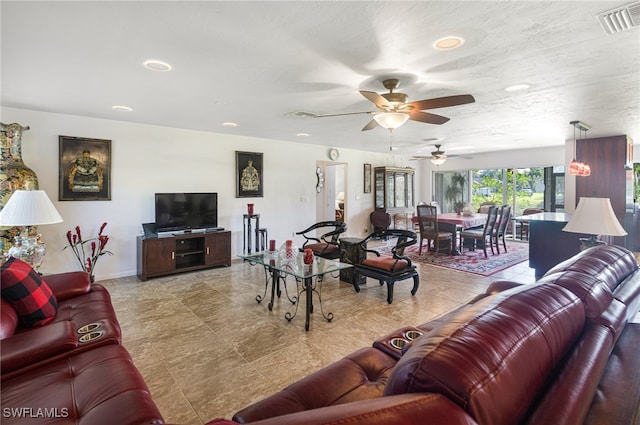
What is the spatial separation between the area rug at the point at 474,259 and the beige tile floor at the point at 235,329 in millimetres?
458

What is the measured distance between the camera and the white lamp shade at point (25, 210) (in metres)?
2.64

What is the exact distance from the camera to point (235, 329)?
3.01m

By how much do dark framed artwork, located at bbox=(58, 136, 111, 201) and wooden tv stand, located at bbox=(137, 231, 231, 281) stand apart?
92 centimetres

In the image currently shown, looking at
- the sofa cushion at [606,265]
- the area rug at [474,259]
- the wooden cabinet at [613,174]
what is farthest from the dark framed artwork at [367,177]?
the sofa cushion at [606,265]

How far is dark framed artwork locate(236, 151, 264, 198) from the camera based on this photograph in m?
5.95

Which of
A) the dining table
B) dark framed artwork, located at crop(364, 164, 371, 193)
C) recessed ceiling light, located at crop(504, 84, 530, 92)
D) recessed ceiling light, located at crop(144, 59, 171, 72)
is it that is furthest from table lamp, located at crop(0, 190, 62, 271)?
dark framed artwork, located at crop(364, 164, 371, 193)

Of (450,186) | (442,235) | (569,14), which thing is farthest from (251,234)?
(450,186)

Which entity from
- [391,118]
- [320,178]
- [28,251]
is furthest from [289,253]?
[320,178]

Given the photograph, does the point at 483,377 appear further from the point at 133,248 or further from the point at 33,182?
the point at 133,248

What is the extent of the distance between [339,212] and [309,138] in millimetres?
3121

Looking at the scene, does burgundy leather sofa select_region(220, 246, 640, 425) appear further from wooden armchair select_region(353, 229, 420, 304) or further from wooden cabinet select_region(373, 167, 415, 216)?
wooden cabinet select_region(373, 167, 415, 216)

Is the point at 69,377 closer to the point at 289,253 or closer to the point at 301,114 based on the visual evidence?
the point at 289,253

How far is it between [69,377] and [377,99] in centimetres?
280

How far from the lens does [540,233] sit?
4.84 m
